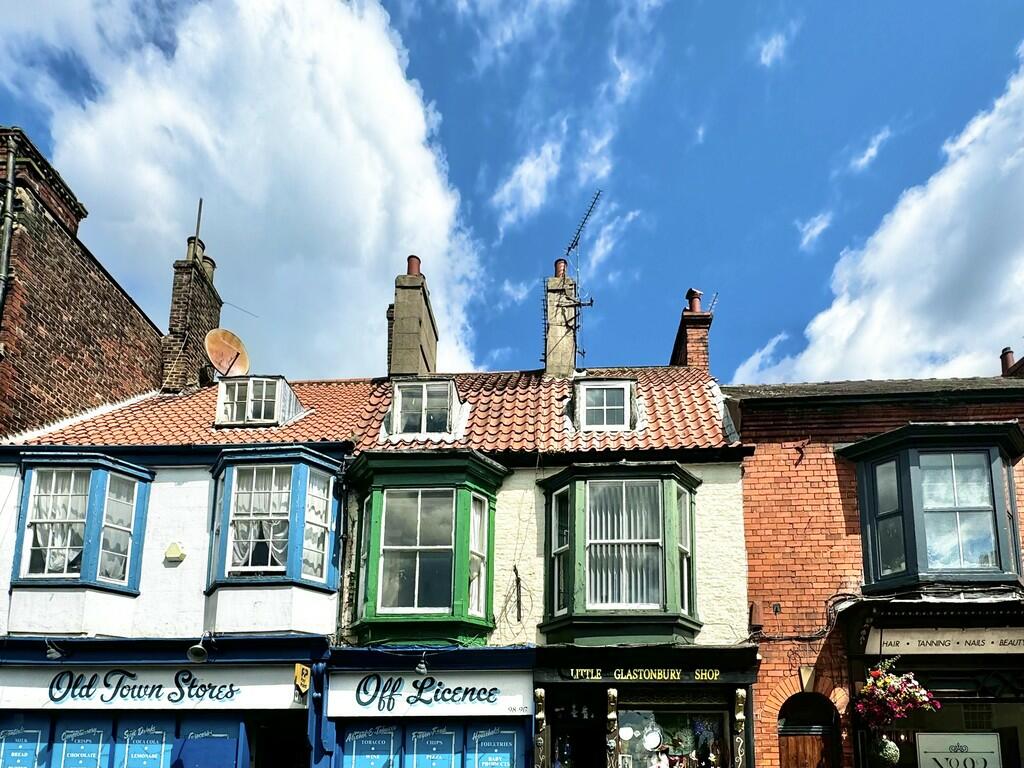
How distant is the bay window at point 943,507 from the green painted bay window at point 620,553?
9.48ft

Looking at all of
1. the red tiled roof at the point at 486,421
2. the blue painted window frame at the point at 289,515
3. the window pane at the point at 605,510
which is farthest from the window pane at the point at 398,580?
the window pane at the point at 605,510

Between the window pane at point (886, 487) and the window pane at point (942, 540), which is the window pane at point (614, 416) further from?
the window pane at point (942, 540)

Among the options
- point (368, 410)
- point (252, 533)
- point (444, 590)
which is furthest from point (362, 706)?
point (368, 410)

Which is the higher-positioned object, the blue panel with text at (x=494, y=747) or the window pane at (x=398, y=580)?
the window pane at (x=398, y=580)

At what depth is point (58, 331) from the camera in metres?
19.0

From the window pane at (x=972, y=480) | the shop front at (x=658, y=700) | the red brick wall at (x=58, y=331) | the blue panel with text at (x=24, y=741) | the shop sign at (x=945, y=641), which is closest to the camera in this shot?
the shop sign at (x=945, y=641)

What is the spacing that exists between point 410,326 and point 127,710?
8.62 metres

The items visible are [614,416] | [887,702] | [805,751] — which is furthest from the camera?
[614,416]

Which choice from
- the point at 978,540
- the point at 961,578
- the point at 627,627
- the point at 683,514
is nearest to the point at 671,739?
the point at 627,627

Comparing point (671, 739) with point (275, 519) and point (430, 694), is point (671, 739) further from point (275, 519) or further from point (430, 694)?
point (275, 519)

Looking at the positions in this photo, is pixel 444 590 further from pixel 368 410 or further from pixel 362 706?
pixel 368 410

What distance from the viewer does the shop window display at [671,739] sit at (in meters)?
15.4

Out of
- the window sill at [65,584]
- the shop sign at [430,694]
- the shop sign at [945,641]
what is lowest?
the shop sign at [430,694]

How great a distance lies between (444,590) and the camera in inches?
626
